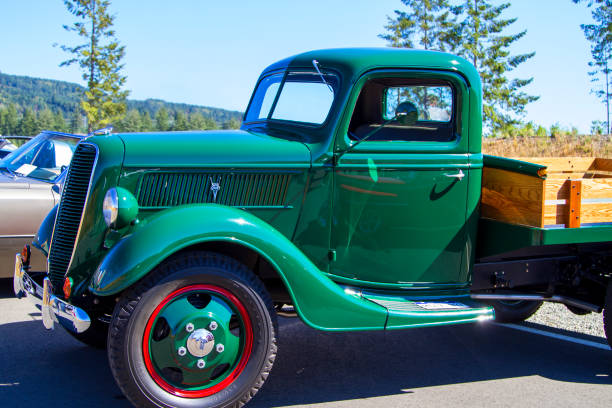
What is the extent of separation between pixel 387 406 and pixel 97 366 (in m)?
1.97

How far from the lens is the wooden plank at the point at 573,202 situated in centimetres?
371

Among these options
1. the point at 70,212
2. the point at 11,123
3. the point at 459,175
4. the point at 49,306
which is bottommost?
the point at 49,306

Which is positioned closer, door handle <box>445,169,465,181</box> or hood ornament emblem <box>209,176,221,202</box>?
hood ornament emblem <box>209,176,221,202</box>

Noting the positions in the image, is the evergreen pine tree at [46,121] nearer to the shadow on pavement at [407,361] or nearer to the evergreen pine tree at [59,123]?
the evergreen pine tree at [59,123]

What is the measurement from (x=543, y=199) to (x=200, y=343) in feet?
7.52

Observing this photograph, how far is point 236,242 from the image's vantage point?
3.06 m

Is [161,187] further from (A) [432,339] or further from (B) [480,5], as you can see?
(B) [480,5]

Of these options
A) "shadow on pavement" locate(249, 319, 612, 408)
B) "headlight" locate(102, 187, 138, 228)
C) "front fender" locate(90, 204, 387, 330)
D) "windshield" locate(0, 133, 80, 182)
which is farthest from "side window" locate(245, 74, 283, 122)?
"windshield" locate(0, 133, 80, 182)

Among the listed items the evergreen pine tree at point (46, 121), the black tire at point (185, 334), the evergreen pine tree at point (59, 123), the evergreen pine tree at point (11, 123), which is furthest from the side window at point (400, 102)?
the evergreen pine tree at point (11, 123)

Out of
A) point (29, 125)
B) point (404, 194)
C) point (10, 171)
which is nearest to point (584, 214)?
point (404, 194)

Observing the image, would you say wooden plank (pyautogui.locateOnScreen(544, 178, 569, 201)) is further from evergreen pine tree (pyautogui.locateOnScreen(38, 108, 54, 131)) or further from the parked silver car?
evergreen pine tree (pyautogui.locateOnScreen(38, 108, 54, 131))

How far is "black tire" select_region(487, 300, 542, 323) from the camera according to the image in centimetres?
511

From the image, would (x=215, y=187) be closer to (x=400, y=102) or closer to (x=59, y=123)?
(x=400, y=102)

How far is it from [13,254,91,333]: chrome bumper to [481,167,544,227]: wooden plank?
2692 millimetres
